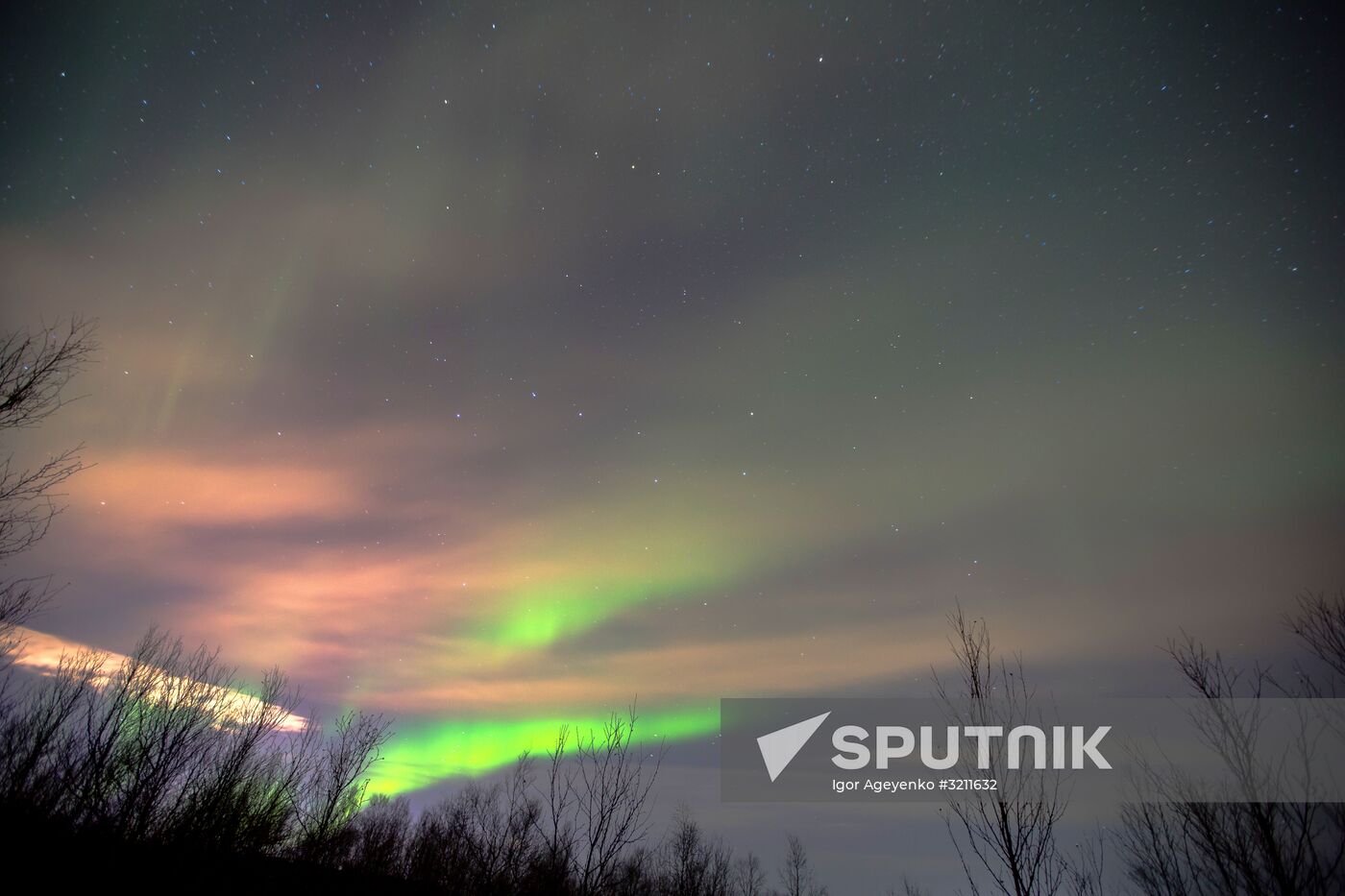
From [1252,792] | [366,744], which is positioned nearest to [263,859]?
[366,744]

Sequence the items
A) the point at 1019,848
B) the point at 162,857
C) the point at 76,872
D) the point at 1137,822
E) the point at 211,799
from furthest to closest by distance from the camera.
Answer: the point at 211,799, the point at 162,857, the point at 76,872, the point at 1137,822, the point at 1019,848

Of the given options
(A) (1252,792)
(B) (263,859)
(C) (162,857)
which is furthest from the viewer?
(B) (263,859)

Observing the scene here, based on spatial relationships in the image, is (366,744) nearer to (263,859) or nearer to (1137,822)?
(263,859)

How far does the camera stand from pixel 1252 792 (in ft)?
27.6

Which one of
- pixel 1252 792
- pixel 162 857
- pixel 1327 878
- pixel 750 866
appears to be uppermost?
pixel 1252 792

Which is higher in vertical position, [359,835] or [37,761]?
[37,761]

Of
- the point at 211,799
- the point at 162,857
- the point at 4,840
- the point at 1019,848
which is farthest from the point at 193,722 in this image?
the point at 1019,848

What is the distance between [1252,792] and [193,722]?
88.1 ft

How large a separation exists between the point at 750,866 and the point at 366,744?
4943 cm

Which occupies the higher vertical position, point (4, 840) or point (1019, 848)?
point (1019, 848)

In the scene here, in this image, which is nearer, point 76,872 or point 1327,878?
point 1327,878

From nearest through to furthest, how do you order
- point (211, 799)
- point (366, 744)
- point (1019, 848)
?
point (1019, 848)
point (211, 799)
point (366, 744)

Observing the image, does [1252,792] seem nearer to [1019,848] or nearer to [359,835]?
[1019,848]

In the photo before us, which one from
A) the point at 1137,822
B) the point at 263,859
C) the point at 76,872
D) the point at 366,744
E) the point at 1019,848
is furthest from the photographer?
the point at 366,744
